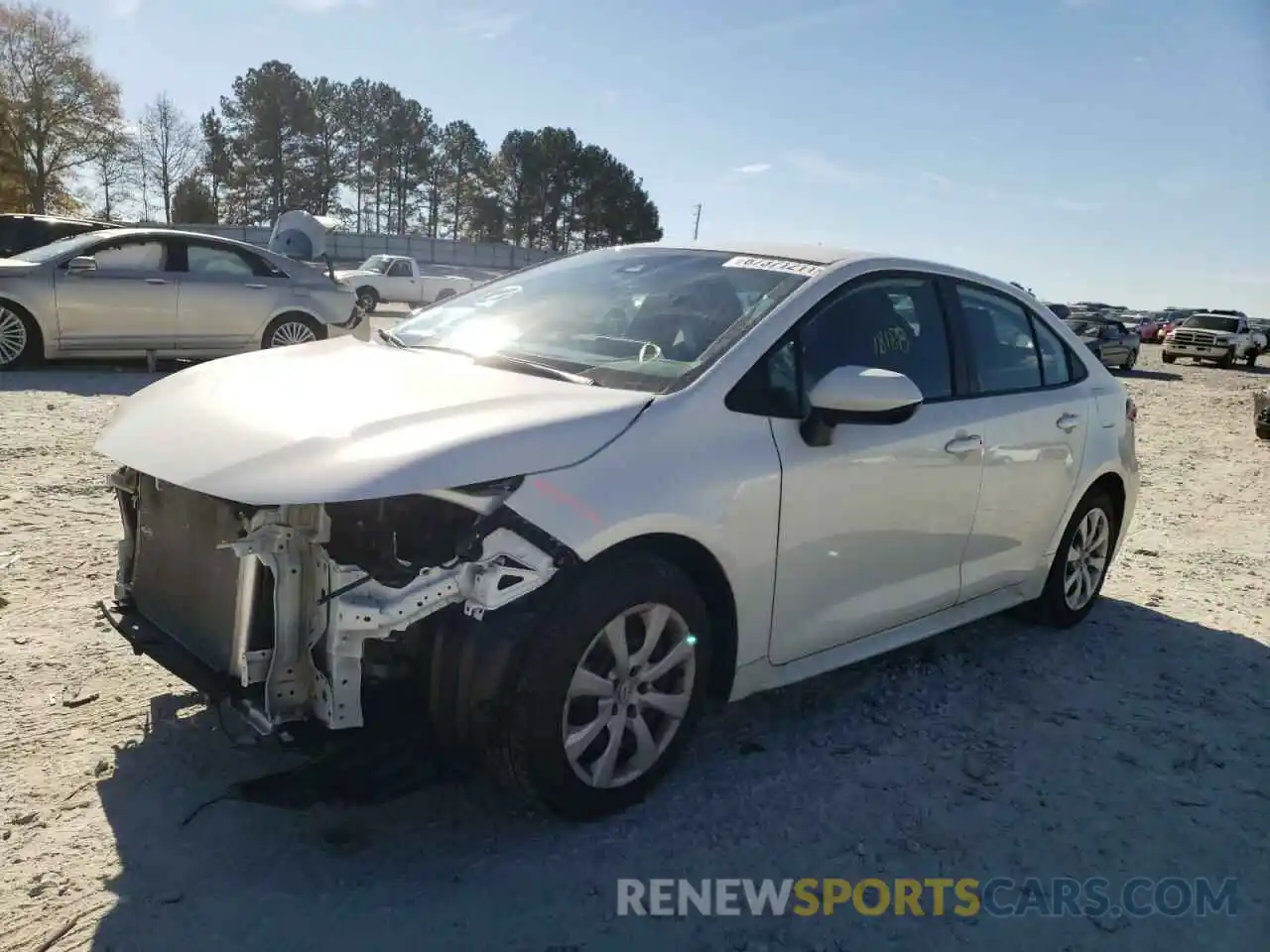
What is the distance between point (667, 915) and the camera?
2.54m

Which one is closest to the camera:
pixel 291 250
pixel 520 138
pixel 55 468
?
pixel 55 468

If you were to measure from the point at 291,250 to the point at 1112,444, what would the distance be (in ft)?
42.2

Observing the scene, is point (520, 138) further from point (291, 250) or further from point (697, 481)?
point (697, 481)

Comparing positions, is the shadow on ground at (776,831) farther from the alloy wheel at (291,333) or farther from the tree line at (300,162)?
the tree line at (300,162)

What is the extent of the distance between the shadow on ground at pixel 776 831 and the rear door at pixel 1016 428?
59 cm

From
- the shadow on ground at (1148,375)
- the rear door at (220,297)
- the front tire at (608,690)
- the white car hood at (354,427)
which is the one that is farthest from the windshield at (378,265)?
the front tire at (608,690)

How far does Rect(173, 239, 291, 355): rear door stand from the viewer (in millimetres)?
10797

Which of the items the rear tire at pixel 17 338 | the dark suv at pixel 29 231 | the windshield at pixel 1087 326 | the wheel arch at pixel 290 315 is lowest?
the rear tire at pixel 17 338

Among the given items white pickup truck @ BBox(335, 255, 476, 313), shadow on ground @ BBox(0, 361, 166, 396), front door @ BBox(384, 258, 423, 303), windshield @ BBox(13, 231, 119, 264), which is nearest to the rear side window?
shadow on ground @ BBox(0, 361, 166, 396)

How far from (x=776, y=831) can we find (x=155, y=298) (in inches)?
386

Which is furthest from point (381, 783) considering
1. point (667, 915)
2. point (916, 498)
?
point (916, 498)

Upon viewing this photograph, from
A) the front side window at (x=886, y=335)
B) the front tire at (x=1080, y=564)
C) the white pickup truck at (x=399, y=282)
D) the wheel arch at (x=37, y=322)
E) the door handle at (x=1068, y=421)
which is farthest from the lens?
the white pickup truck at (x=399, y=282)

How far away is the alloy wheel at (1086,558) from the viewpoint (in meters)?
4.83

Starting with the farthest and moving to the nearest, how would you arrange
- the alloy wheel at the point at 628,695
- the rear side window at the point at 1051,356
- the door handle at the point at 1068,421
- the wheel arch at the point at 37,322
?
the wheel arch at the point at 37,322 → the rear side window at the point at 1051,356 → the door handle at the point at 1068,421 → the alloy wheel at the point at 628,695
